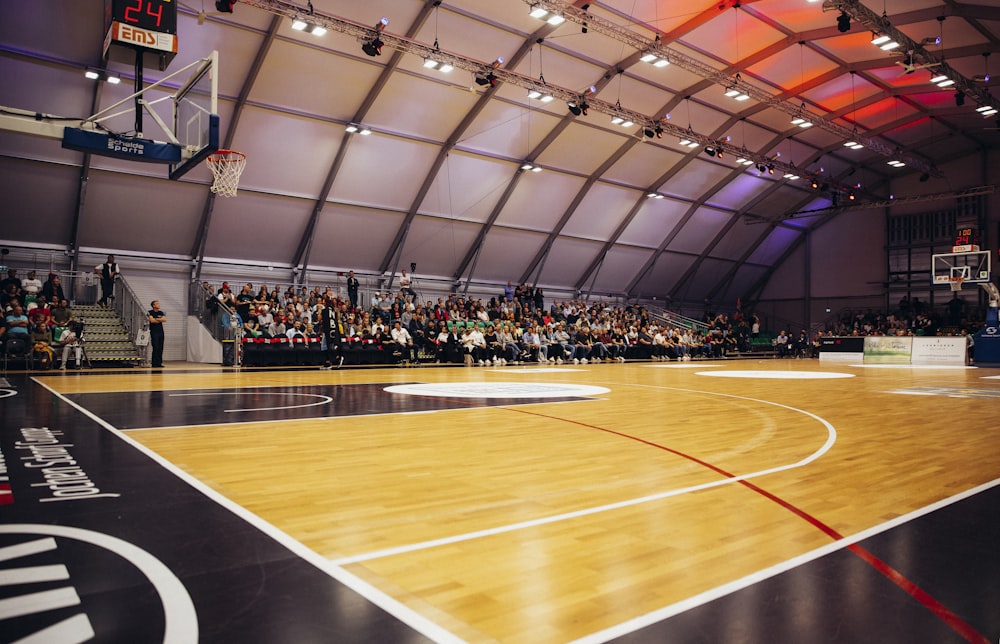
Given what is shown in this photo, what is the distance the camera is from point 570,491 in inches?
112

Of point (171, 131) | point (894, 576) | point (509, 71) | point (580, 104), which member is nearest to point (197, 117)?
point (171, 131)

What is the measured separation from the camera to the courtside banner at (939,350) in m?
17.6

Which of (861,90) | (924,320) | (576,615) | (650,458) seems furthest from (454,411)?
(924,320)

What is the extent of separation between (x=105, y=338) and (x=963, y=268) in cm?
2595

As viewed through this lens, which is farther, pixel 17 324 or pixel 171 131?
pixel 17 324

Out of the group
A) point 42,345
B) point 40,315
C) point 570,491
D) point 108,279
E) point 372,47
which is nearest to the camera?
point 570,491

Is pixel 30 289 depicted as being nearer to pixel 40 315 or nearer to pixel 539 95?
pixel 40 315

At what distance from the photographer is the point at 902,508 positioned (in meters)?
2.56

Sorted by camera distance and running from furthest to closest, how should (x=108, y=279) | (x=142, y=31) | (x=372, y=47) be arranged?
(x=108, y=279), (x=372, y=47), (x=142, y=31)

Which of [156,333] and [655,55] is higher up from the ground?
[655,55]

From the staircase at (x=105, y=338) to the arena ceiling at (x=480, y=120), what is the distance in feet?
7.64

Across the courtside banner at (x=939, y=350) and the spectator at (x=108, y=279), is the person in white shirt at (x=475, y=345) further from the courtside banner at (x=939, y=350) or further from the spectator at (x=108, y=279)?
the courtside banner at (x=939, y=350)

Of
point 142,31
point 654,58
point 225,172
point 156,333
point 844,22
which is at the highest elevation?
point 844,22

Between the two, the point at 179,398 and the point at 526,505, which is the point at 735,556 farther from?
the point at 179,398
